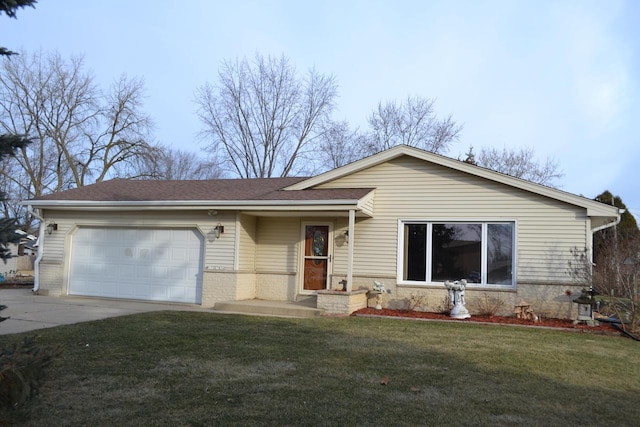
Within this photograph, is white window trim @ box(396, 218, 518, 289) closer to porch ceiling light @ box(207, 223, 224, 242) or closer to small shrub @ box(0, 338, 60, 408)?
porch ceiling light @ box(207, 223, 224, 242)

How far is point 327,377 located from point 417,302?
22.1 ft

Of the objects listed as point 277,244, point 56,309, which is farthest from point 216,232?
point 56,309

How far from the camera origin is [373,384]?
228 inches

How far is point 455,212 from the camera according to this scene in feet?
40.3

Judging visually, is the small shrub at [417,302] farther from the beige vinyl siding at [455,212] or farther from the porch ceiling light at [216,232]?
the porch ceiling light at [216,232]

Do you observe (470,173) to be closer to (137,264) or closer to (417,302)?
(417,302)

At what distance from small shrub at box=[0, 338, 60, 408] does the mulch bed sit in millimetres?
8712

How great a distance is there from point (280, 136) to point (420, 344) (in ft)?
82.5

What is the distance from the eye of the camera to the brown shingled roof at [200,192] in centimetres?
1257

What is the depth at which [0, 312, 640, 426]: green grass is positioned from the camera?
15.4ft

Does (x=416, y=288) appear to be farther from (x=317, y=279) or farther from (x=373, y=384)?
(x=373, y=384)

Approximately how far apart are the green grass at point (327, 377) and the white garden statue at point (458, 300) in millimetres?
1652

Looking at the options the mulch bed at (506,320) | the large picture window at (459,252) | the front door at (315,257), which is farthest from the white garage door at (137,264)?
the large picture window at (459,252)

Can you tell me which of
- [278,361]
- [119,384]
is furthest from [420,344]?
[119,384]
